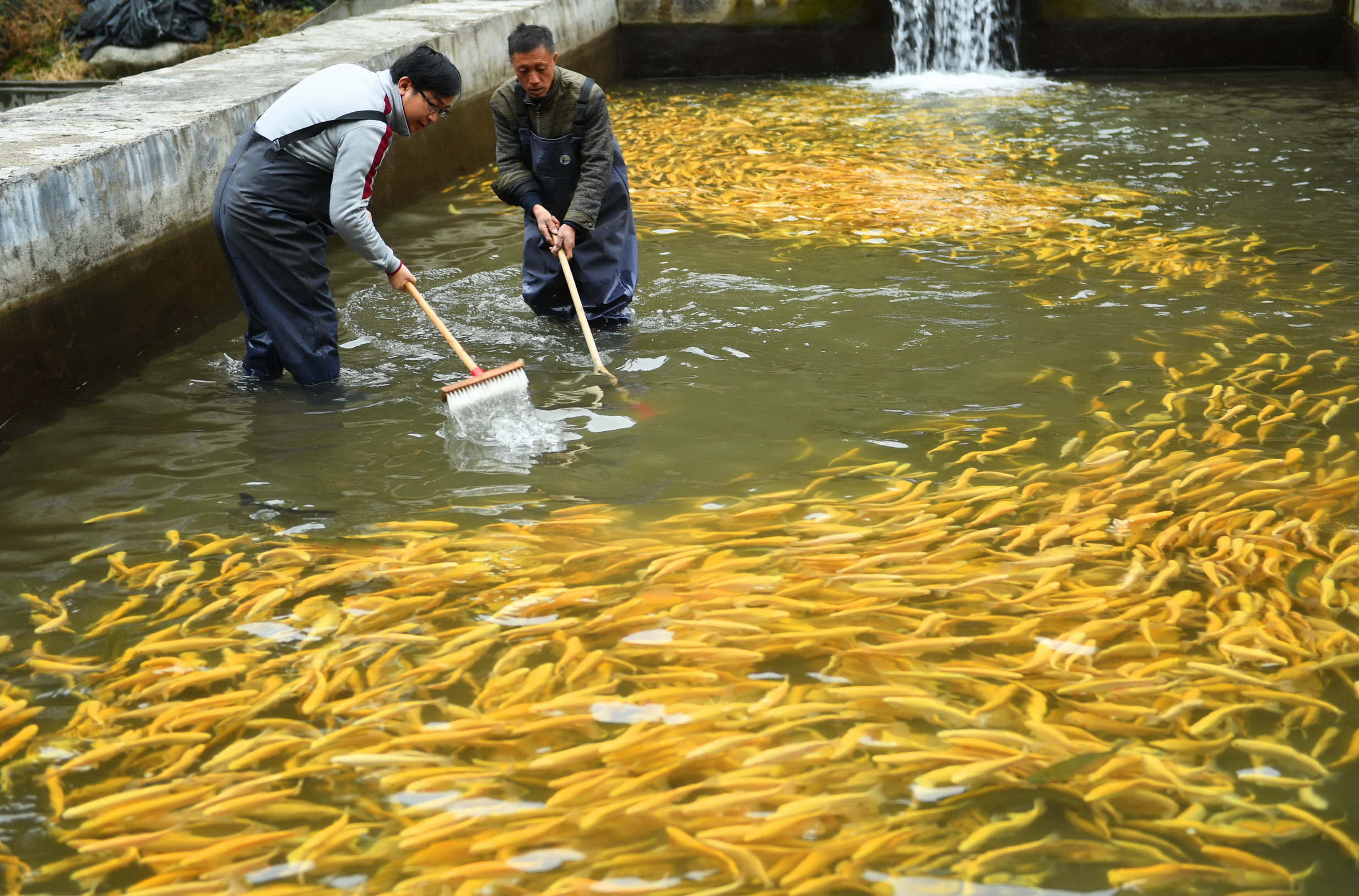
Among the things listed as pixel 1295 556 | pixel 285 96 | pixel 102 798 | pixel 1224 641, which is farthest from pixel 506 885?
pixel 285 96

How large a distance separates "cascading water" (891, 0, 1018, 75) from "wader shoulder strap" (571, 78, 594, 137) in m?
7.80

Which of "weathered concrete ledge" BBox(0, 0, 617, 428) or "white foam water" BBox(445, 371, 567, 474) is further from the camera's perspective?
"weathered concrete ledge" BBox(0, 0, 617, 428)

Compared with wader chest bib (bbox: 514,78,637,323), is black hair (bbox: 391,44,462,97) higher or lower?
higher

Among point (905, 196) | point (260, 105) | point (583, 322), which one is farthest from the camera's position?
point (905, 196)

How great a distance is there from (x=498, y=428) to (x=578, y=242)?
4.01ft

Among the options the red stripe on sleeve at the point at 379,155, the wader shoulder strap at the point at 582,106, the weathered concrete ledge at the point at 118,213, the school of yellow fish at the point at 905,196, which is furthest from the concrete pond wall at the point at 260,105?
the wader shoulder strap at the point at 582,106

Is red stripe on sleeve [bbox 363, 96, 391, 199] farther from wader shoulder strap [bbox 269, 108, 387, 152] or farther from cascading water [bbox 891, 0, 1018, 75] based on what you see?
cascading water [bbox 891, 0, 1018, 75]

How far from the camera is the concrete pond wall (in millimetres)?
4695

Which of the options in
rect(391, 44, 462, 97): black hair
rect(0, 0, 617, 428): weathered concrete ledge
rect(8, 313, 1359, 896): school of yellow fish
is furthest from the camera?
rect(0, 0, 617, 428): weathered concrete ledge

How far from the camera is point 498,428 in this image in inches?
175

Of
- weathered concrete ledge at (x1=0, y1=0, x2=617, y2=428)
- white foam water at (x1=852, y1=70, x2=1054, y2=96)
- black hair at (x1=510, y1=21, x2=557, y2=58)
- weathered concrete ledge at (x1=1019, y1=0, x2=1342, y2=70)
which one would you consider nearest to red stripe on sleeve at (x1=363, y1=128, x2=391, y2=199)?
black hair at (x1=510, y1=21, x2=557, y2=58)

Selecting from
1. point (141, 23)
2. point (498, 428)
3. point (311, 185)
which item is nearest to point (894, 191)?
point (498, 428)

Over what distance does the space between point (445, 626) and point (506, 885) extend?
1015 millimetres

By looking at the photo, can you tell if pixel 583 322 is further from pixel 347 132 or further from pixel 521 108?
pixel 347 132
